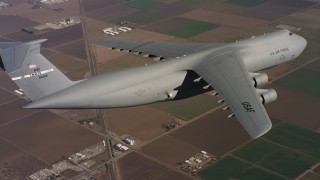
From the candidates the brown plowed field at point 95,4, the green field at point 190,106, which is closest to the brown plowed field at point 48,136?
the green field at point 190,106

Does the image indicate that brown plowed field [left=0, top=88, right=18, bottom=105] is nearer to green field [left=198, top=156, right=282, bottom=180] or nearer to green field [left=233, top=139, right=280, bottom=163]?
green field [left=198, top=156, right=282, bottom=180]

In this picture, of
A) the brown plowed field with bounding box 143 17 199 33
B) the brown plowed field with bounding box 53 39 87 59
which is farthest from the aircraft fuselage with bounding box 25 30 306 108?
the brown plowed field with bounding box 143 17 199 33

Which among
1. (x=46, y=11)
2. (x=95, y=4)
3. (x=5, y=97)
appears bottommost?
(x=5, y=97)

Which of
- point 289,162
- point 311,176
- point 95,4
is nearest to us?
point 311,176

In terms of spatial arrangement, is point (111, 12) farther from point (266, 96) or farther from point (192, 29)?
point (266, 96)

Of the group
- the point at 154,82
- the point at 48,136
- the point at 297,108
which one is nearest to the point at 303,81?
the point at 297,108

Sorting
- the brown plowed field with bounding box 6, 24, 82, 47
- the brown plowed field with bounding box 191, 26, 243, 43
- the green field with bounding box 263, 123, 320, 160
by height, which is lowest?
the green field with bounding box 263, 123, 320, 160

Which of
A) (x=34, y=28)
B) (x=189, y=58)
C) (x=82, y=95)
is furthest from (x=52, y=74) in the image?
(x=34, y=28)
